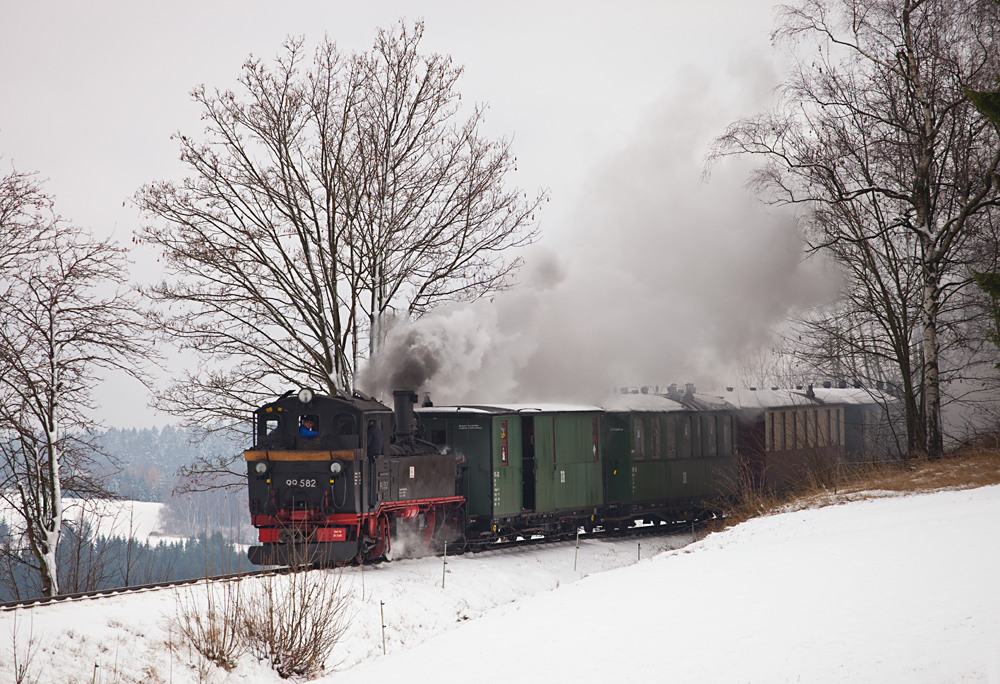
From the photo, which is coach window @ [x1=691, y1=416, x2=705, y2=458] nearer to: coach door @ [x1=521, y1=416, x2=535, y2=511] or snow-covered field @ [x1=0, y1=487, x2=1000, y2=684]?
coach door @ [x1=521, y1=416, x2=535, y2=511]

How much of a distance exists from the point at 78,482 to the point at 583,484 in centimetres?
1032

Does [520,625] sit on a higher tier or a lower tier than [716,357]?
lower

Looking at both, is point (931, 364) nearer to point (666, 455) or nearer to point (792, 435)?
point (792, 435)

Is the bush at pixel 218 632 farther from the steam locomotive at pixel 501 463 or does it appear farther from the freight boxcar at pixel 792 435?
the freight boxcar at pixel 792 435

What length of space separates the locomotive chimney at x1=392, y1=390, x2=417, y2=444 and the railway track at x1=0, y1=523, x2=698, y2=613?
230 centimetres

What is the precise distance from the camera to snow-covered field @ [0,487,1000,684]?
7.11 metres

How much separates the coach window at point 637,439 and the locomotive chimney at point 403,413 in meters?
6.54

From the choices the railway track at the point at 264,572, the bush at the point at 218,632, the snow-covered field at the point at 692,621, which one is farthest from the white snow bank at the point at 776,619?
the railway track at the point at 264,572

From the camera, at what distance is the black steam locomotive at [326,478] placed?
13.0 m

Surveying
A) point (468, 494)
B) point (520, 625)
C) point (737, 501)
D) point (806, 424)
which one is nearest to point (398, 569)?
point (468, 494)

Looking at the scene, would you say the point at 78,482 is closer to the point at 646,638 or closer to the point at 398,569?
the point at 398,569

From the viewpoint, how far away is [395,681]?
336 inches

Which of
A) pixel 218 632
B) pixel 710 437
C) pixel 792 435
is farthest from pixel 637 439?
pixel 218 632

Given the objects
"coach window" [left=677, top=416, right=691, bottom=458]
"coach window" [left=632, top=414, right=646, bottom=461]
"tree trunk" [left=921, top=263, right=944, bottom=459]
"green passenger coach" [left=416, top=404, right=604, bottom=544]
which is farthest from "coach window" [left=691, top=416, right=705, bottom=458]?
"tree trunk" [left=921, top=263, right=944, bottom=459]
